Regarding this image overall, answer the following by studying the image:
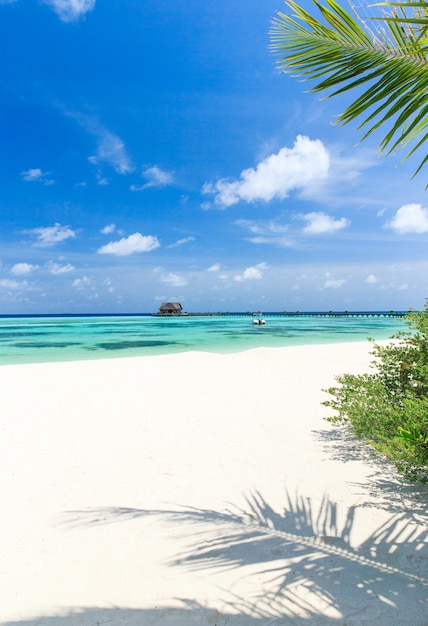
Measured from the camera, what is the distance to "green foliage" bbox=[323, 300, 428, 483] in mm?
3812

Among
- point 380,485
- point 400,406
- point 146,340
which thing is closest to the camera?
point 380,485

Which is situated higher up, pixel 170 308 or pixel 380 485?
pixel 170 308

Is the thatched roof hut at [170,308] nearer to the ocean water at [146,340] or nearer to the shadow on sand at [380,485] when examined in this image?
the ocean water at [146,340]

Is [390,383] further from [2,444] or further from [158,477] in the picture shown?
[2,444]

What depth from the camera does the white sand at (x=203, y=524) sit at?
274 cm

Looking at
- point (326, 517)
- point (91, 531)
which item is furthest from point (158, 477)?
point (326, 517)

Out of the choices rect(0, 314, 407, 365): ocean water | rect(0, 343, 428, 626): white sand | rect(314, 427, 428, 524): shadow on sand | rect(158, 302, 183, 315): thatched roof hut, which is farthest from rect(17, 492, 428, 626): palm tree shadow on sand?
rect(158, 302, 183, 315): thatched roof hut

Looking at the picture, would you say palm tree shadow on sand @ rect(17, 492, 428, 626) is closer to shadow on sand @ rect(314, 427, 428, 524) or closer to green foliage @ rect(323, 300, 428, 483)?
shadow on sand @ rect(314, 427, 428, 524)

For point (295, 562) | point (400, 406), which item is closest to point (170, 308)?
point (400, 406)

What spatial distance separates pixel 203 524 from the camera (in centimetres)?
383

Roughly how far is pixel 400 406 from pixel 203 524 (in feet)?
10.4

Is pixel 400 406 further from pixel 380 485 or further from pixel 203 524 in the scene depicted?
pixel 203 524

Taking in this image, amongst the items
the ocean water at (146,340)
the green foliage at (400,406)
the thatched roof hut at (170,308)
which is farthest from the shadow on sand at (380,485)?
the thatched roof hut at (170,308)

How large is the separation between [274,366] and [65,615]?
13.4 meters
